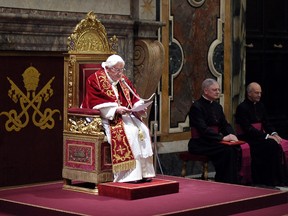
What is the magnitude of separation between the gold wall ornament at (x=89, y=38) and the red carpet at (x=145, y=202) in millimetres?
1386

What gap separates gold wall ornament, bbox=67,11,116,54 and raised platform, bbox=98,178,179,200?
56.1 inches

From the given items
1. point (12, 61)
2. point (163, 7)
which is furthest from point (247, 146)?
point (12, 61)

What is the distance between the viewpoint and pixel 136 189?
27.7 feet

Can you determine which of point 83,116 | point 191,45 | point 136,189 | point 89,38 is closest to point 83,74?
point 89,38

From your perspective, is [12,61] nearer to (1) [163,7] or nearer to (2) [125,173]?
(2) [125,173]

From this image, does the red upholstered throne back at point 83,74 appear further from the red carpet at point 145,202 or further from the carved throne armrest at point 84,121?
the red carpet at point 145,202

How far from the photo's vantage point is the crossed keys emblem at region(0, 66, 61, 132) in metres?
9.32

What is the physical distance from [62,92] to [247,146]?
213 cm

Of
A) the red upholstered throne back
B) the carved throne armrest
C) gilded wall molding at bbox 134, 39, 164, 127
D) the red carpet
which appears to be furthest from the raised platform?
gilded wall molding at bbox 134, 39, 164, 127

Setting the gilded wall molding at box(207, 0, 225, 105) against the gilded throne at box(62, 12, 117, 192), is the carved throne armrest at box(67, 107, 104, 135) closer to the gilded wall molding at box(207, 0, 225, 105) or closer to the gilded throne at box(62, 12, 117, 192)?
the gilded throne at box(62, 12, 117, 192)

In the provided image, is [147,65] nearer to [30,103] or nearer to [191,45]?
[191,45]

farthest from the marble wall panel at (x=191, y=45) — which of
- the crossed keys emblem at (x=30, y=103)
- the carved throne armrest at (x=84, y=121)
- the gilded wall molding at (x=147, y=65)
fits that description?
the carved throne armrest at (x=84, y=121)

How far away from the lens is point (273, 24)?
1311cm

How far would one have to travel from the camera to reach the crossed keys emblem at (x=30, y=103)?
367 inches
